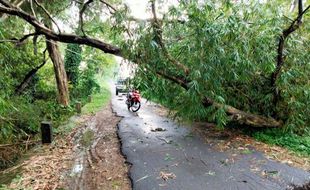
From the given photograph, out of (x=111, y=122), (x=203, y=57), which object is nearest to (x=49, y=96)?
(x=111, y=122)

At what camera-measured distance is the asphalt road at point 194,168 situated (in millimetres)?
4129

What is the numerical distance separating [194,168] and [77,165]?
2.19m

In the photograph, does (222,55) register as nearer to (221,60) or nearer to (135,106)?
(221,60)

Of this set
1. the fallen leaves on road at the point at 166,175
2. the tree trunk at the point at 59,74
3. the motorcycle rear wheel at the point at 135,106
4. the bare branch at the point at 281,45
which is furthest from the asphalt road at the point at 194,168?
the tree trunk at the point at 59,74

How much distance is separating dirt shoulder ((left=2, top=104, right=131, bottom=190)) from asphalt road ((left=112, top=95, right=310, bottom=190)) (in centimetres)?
29

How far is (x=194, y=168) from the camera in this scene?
481 cm

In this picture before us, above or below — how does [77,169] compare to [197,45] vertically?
below

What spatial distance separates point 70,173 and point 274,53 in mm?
4755

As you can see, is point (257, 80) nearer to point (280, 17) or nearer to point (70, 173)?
point (280, 17)

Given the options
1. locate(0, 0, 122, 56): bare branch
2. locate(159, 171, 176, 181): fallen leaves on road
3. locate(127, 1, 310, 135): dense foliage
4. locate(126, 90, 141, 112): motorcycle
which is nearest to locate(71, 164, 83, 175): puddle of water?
locate(159, 171, 176, 181): fallen leaves on road

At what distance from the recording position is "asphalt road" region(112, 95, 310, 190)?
413 centimetres

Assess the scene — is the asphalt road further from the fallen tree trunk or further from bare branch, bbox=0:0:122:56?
bare branch, bbox=0:0:122:56

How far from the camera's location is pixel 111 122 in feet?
31.4

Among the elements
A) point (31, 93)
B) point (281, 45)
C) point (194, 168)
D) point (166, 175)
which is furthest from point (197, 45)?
point (31, 93)
